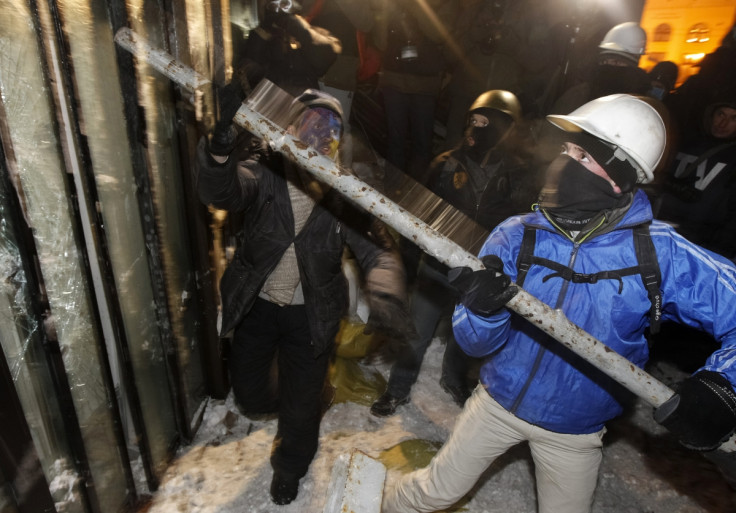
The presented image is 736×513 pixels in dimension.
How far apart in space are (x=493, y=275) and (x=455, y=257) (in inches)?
6.9

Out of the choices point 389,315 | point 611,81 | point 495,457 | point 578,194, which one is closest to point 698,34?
point 611,81

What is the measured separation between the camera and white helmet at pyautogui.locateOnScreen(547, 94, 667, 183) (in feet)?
6.55

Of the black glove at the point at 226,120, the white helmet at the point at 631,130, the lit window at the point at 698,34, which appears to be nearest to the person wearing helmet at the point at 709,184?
the white helmet at the point at 631,130

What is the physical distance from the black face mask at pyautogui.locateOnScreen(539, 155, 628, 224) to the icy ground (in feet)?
7.63

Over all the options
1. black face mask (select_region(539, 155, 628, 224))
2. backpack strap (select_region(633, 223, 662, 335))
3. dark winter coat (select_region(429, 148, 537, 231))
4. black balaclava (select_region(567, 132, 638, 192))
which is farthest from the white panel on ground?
dark winter coat (select_region(429, 148, 537, 231))

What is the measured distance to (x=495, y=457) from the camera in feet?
7.64

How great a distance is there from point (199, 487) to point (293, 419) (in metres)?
0.86

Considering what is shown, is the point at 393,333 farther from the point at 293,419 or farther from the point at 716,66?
the point at 716,66

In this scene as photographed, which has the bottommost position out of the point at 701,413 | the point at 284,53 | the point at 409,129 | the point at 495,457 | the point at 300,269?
the point at 495,457

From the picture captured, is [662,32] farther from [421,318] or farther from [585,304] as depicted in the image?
[585,304]

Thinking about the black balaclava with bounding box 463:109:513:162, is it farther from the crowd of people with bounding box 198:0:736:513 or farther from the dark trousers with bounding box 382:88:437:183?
the dark trousers with bounding box 382:88:437:183

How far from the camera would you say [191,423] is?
329 centimetres

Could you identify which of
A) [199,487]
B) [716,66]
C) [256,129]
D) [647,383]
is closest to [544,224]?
[647,383]

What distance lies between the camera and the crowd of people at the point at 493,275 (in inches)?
75.2
